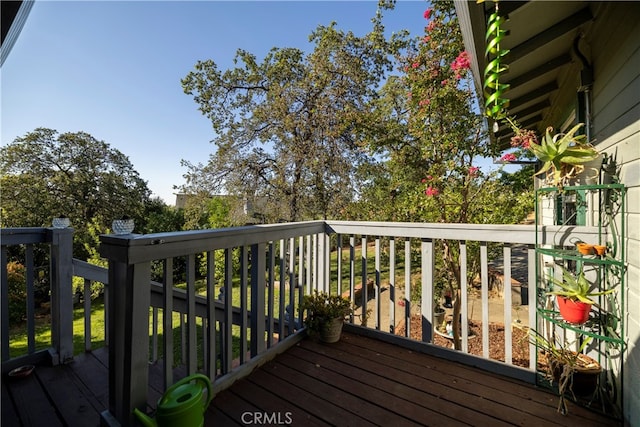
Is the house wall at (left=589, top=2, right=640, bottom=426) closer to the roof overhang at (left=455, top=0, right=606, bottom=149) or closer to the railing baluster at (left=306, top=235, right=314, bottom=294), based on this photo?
the roof overhang at (left=455, top=0, right=606, bottom=149)

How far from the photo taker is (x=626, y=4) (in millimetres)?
1384

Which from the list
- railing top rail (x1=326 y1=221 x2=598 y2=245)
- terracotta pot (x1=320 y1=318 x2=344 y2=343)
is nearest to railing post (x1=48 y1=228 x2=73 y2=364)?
terracotta pot (x1=320 y1=318 x2=344 y2=343)

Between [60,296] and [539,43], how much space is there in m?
3.75

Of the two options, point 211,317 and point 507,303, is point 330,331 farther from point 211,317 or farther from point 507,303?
point 507,303

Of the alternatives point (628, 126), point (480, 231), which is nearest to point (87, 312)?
point (480, 231)

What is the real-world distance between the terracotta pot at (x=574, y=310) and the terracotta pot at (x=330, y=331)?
1546mm

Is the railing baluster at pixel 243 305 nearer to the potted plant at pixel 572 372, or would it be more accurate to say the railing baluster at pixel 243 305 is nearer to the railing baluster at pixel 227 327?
the railing baluster at pixel 227 327

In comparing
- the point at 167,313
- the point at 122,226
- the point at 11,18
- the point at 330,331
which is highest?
the point at 11,18

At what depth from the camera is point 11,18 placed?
1366 millimetres

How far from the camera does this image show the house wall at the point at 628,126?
1.34 meters

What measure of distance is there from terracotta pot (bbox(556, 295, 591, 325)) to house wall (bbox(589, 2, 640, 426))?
0.17 metres

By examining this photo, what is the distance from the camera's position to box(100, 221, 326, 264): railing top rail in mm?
1268

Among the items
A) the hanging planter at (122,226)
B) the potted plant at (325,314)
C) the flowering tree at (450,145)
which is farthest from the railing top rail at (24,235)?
the flowering tree at (450,145)

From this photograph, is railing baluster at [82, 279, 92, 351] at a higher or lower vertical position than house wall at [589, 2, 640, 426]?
lower
